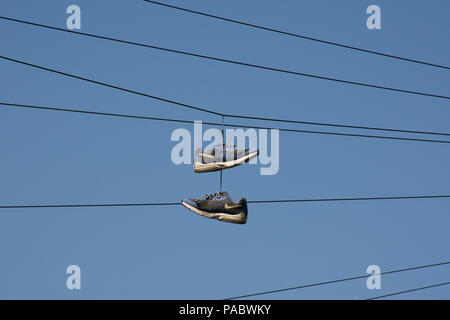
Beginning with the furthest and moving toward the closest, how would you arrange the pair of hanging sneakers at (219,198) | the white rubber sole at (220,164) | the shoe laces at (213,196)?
the shoe laces at (213,196) → the pair of hanging sneakers at (219,198) → the white rubber sole at (220,164)

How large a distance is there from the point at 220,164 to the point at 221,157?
0.09 meters

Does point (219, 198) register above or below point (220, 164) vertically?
below

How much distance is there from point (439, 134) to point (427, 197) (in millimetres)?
995

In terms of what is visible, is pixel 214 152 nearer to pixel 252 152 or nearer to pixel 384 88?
pixel 252 152

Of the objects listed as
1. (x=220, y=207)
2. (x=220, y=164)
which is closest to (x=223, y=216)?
(x=220, y=207)

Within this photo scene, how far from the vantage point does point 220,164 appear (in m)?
12.9

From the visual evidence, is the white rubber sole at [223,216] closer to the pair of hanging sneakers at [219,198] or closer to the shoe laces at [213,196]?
the pair of hanging sneakers at [219,198]

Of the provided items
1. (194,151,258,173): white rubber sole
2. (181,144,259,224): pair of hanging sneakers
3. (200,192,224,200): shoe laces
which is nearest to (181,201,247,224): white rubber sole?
(181,144,259,224): pair of hanging sneakers

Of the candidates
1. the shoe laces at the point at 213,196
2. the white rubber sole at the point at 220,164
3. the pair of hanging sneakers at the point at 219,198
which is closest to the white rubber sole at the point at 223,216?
the pair of hanging sneakers at the point at 219,198

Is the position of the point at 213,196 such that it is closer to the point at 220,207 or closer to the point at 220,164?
the point at 220,207

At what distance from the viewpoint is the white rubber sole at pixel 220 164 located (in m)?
12.6

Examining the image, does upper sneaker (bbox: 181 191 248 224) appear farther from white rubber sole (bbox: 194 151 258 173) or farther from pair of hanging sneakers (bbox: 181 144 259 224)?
white rubber sole (bbox: 194 151 258 173)

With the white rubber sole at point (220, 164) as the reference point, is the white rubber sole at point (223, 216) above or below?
below

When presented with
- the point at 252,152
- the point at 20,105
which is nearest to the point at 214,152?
the point at 252,152
